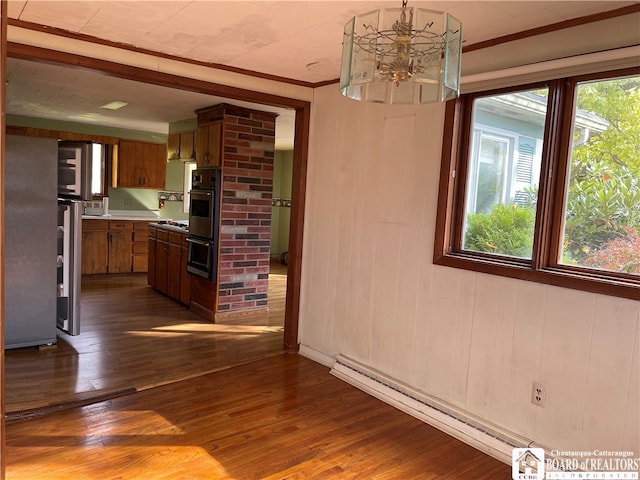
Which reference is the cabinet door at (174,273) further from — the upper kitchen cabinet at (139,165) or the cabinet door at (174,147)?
the upper kitchen cabinet at (139,165)

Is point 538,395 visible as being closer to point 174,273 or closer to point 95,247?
point 174,273

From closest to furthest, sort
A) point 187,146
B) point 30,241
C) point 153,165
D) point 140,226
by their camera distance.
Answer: point 30,241 < point 187,146 < point 140,226 < point 153,165

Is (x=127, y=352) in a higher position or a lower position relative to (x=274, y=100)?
lower

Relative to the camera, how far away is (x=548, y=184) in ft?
7.82

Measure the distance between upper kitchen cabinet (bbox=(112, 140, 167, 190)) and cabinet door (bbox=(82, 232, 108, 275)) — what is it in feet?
2.73

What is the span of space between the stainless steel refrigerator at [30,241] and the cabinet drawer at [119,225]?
2.89 metres

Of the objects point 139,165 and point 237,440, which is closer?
point 237,440

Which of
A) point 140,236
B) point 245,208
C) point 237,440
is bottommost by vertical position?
point 237,440

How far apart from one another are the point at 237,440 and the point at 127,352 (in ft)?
5.43

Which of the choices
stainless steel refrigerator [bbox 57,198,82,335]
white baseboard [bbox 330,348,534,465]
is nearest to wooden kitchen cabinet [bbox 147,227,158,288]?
stainless steel refrigerator [bbox 57,198,82,335]

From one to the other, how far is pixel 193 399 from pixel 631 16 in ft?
10.1

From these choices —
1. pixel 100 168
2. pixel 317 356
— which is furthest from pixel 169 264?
pixel 317 356

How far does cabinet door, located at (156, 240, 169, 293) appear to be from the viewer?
226 inches

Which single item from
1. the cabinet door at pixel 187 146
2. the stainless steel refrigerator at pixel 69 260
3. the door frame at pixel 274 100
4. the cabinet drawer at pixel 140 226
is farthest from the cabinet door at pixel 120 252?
the door frame at pixel 274 100
